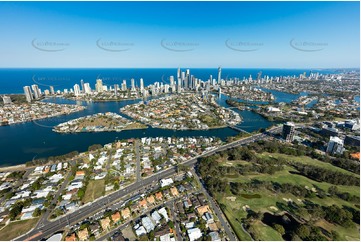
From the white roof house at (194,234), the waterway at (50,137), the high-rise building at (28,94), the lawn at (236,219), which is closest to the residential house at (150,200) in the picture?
the white roof house at (194,234)

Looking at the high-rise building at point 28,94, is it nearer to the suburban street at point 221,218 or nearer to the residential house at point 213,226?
the suburban street at point 221,218

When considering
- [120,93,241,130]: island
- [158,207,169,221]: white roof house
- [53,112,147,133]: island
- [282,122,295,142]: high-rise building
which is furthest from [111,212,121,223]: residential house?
[282,122,295,142]: high-rise building

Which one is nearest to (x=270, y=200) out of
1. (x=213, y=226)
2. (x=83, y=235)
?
(x=213, y=226)

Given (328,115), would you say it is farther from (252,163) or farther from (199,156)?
(199,156)

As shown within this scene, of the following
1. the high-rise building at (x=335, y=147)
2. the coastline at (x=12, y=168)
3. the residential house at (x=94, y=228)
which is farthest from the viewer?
the high-rise building at (x=335, y=147)

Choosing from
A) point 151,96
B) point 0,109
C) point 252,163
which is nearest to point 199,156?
point 252,163

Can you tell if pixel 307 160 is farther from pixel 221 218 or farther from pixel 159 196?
pixel 159 196

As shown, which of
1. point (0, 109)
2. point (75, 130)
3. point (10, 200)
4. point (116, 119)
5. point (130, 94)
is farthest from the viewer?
point (130, 94)
